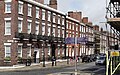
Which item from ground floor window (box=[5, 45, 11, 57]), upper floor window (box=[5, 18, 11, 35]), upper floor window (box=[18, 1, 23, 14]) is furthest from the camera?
upper floor window (box=[18, 1, 23, 14])

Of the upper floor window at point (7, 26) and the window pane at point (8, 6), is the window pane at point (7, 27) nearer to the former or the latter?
the upper floor window at point (7, 26)

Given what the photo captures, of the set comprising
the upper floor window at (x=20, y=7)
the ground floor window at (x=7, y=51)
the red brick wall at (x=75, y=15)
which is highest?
the red brick wall at (x=75, y=15)

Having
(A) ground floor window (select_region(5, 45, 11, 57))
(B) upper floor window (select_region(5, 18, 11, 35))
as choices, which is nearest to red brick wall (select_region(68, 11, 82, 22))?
(B) upper floor window (select_region(5, 18, 11, 35))

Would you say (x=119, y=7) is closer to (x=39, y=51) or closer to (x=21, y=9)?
(x=21, y=9)

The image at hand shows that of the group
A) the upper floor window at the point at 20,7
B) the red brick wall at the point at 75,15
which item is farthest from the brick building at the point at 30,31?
the red brick wall at the point at 75,15

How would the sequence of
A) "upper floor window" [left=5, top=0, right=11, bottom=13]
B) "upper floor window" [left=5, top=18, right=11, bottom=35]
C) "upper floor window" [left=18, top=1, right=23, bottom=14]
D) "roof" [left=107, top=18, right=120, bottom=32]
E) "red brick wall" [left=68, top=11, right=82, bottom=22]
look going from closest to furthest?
"roof" [left=107, top=18, right=120, bottom=32]
"upper floor window" [left=5, top=18, right=11, bottom=35]
"upper floor window" [left=5, top=0, right=11, bottom=13]
"upper floor window" [left=18, top=1, right=23, bottom=14]
"red brick wall" [left=68, top=11, right=82, bottom=22]

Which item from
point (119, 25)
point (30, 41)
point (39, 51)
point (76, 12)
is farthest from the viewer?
point (76, 12)

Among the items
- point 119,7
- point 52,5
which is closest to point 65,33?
point 52,5

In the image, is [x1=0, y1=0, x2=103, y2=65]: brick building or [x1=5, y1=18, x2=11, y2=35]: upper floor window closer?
[x1=0, y1=0, x2=103, y2=65]: brick building

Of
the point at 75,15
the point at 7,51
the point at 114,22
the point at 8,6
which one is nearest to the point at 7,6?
the point at 8,6

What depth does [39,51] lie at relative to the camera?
5116 cm

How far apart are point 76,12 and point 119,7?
2525 inches

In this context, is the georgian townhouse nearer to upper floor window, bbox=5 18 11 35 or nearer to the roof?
upper floor window, bbox=5 18 11 35

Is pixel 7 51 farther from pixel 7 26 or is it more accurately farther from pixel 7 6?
pixel 7 6
